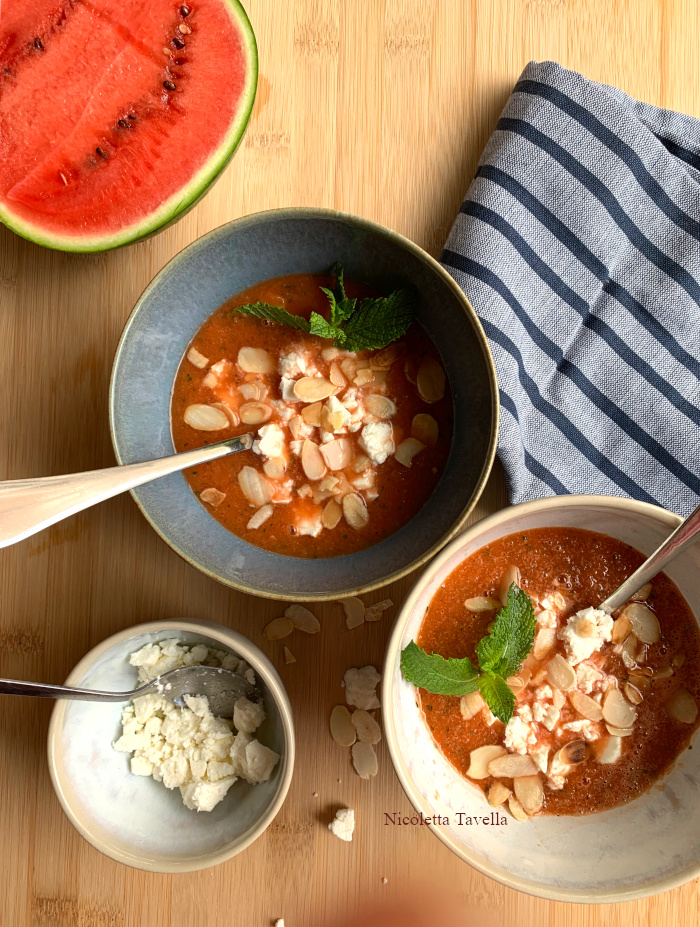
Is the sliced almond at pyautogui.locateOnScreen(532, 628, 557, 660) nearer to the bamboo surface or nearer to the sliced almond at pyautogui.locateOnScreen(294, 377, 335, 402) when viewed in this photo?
the bamboo surface

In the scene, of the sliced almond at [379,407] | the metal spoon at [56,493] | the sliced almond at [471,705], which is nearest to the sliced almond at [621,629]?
the sliced almond at [471,705]

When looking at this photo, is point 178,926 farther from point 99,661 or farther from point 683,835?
point 683,835

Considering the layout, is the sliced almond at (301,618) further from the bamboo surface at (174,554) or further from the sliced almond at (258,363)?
the sliced almond at (258,363)

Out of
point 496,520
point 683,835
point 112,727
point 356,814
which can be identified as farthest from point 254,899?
point 496,520

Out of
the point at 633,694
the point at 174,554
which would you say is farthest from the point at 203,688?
the point at 633,694

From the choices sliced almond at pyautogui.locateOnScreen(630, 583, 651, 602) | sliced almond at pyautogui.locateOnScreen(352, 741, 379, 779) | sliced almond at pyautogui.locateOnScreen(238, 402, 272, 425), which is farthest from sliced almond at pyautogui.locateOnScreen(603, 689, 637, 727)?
sliced almond at pyautogui.locateOnScreen(238, 402, 272, 425)

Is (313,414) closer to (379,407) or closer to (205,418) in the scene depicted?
(379,407)

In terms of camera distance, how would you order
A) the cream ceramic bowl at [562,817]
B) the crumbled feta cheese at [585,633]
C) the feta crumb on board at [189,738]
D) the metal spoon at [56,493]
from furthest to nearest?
the feta crumb on board at [189,738] → the crumbled feta cheese at [585,633] → the cream ceramic bowl at [562,817] → the metal spoon at [56,493]
